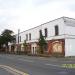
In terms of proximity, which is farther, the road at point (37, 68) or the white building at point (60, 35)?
the white building at point (60, 35)

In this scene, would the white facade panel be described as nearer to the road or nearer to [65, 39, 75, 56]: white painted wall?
[65, 39, 75, 56]: white painted wall

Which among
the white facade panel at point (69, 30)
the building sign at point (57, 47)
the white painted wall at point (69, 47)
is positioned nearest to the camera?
the white painted wall at point (69, 47)

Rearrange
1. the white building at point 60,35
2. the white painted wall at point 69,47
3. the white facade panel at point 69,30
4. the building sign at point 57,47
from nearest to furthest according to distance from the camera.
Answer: the white painted wall at point 69,47
the white building at point 60,35
the white facade panel at point 69,30
the building sign at point 57,47

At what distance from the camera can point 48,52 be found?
55062mm

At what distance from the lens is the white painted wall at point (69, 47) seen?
4859 centimetres

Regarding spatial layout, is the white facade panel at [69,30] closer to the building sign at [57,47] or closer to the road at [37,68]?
the building sign at [57,47]

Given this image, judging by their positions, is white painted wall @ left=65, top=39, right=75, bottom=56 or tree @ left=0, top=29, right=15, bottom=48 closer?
white painted wall @ left=65, top=39, right=75, bottom=56

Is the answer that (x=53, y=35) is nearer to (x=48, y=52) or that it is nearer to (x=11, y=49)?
(x=48, y=52)

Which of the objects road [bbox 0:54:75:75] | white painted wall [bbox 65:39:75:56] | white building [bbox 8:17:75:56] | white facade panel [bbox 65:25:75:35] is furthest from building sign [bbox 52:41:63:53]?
road [bbox 0:54:75:75]

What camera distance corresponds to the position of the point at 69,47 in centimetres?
4894

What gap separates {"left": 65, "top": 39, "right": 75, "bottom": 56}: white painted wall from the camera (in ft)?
159

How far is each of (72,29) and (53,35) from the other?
539 cm

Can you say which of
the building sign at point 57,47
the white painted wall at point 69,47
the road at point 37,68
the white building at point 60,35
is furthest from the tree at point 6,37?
the road at point 37,68

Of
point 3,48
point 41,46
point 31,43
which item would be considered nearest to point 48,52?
point 41,46
